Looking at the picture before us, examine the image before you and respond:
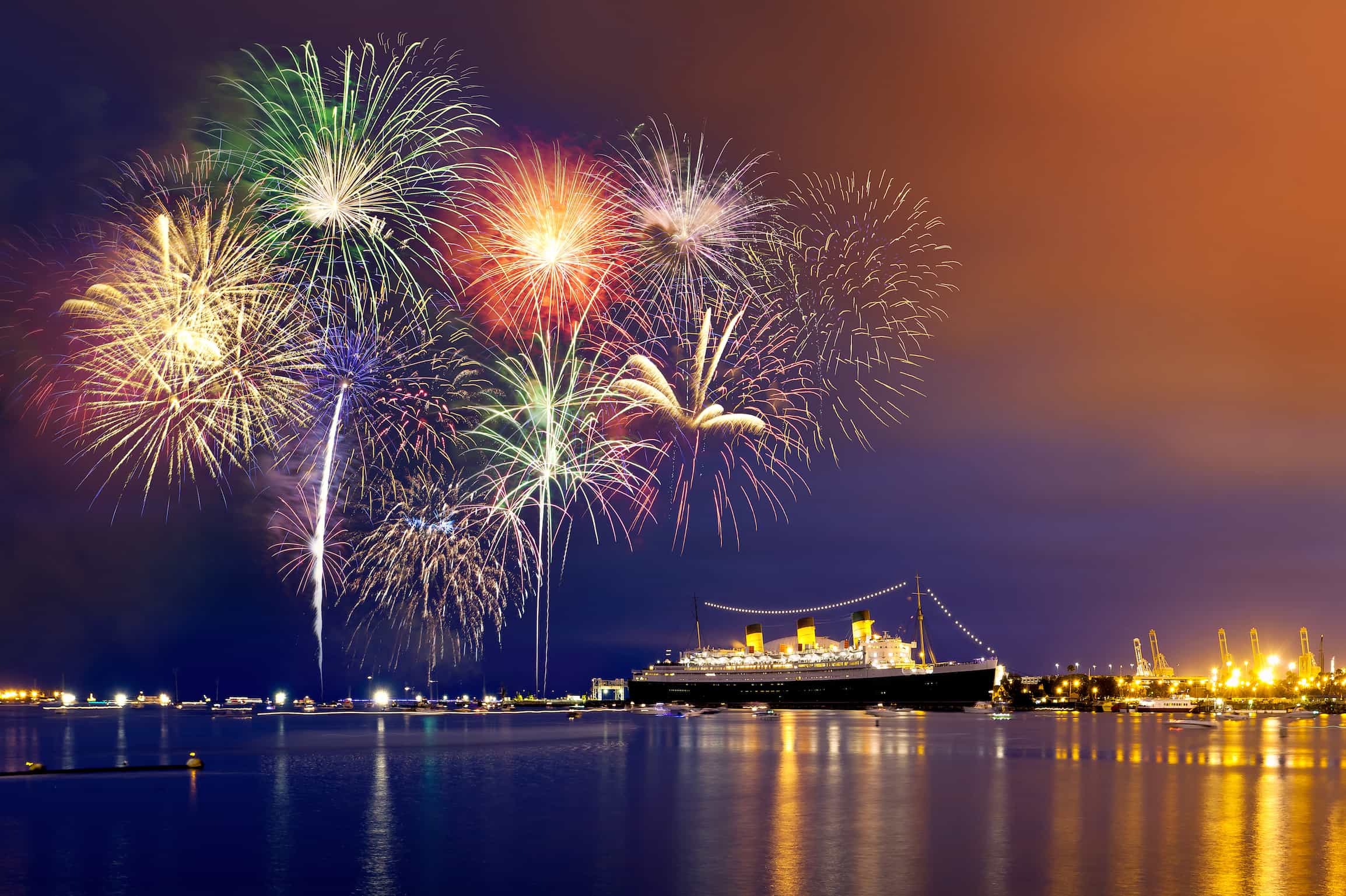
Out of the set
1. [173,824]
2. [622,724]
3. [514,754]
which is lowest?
[622,724]

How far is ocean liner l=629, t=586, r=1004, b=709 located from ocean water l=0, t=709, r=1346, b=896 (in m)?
74.0

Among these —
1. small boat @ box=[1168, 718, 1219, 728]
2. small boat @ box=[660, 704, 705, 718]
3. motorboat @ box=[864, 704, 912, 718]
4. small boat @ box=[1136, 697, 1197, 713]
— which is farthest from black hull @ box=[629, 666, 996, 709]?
small boat @ box=[1136, 697, 1197, 713]

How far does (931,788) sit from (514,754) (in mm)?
30997

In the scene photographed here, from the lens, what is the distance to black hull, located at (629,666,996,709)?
143125 millimetres

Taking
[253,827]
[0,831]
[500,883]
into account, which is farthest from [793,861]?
[0,831]

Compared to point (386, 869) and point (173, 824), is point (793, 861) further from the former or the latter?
point (173, 824)

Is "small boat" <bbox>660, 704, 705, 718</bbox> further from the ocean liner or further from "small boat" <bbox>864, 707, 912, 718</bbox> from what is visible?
"small boat" <bbox>864, 707, 912, 718</bbox>

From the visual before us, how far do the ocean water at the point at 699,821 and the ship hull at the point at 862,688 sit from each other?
Result: 2896 inches

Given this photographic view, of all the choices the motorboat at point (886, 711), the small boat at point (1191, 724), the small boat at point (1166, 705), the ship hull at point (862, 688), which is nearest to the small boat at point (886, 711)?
the motorboat at point (886, 711)

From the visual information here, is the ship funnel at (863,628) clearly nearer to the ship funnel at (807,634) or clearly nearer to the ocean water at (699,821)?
the ship funnel at (807,634)

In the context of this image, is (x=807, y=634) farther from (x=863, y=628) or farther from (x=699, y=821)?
(x=699, y=821)

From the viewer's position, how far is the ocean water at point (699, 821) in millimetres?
23703

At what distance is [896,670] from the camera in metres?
143

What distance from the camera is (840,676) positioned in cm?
14488
